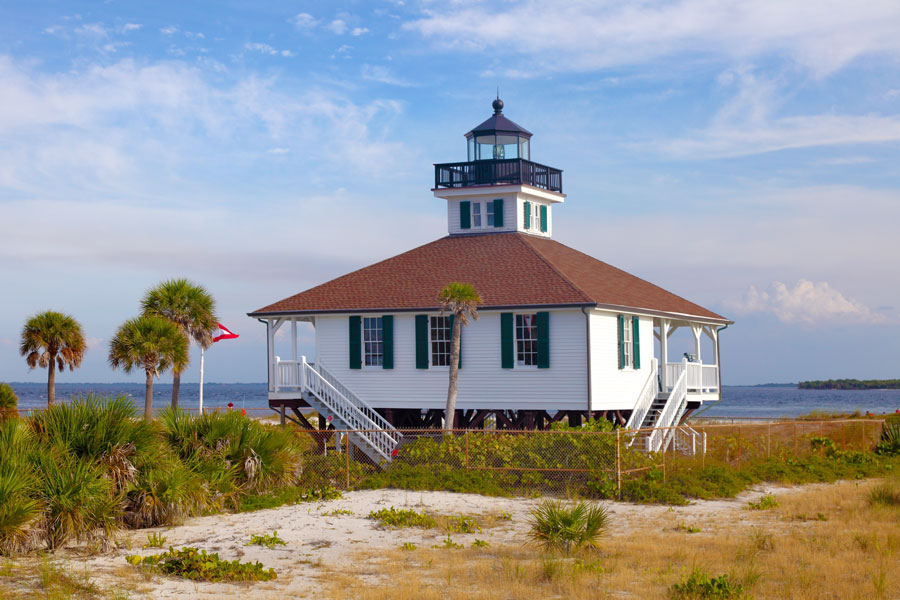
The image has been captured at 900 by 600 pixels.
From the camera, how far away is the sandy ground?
47.2ft

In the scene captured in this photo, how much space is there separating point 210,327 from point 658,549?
850 inches

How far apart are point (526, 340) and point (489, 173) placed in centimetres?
833

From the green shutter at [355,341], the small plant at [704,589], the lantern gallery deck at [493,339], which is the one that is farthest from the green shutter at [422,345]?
the small plant at [704,589]

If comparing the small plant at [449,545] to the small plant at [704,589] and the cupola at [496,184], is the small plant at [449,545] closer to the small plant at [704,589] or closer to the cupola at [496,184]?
the small plant at [704,589]

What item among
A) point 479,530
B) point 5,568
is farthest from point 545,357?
point 5,568

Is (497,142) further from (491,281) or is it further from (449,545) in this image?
(449,545)

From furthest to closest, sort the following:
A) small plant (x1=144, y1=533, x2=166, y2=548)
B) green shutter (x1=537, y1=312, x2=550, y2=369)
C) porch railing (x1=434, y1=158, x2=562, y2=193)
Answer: porch railing (x1=434, y1=158, x2=562, y2=193) → green shutter (x1=537, y1=312, x2=550, y2=369) → small plant (x1=144, y1=533, x2=166, y2=548)

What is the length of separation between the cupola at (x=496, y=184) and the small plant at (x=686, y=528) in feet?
58.0

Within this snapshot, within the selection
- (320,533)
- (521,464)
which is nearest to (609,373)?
(521,464)

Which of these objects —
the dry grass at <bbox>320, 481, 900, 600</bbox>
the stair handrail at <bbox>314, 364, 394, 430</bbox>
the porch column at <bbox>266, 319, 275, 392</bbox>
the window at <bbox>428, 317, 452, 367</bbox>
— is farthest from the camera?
the porch column at <bbox>266, 319, 275, 392</bbox>

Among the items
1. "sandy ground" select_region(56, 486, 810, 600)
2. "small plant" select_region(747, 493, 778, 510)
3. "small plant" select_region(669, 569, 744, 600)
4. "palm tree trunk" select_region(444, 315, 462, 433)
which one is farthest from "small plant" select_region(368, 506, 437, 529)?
"palm tree trunk" select_region(444, 315, 462, 433)

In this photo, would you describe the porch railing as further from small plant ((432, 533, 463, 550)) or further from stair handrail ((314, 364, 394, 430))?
small plant ((432, 533, 463, 550))

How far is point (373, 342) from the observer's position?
31.3 m

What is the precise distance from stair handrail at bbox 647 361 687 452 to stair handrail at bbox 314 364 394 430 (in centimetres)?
802
